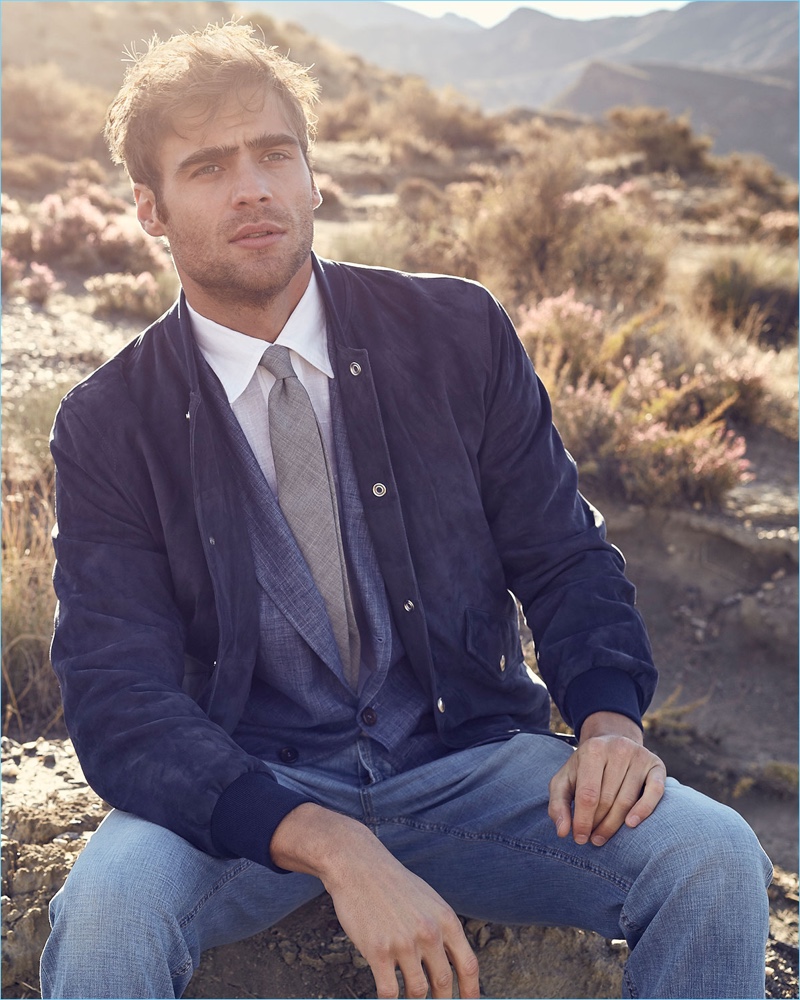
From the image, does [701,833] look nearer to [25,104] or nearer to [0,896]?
[0,896]

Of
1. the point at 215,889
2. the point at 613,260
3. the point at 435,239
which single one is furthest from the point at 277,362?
the point at 435,239

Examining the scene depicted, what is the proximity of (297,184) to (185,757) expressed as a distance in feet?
4.36

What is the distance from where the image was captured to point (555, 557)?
228 centimetres

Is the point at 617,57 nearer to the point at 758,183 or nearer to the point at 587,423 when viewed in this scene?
the point at 758,183

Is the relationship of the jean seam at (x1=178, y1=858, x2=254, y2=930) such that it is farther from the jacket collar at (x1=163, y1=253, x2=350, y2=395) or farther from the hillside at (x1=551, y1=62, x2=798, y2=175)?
the hillside at (x1=551, y1=62, x2=798, y2=175)

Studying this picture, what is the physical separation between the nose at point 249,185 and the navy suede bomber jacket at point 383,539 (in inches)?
9.0

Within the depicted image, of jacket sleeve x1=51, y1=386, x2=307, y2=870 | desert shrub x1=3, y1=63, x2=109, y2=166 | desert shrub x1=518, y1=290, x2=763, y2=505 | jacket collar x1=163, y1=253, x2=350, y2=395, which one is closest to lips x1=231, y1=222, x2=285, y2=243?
jacket collar x1=163, y1=253, x2=350, y2=395

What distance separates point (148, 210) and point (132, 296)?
6.03m

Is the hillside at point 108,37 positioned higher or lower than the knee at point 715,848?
higher

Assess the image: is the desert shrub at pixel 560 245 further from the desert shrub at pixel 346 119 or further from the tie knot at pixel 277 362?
the desert shrub at pixel 346 119

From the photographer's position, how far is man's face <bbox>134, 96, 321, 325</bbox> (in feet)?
7.45

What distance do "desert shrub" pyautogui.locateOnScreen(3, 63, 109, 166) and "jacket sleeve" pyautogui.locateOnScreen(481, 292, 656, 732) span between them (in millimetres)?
15696

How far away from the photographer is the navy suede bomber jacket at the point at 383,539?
2025 millimetres

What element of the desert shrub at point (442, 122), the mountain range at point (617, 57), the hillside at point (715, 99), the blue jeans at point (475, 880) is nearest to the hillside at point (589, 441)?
the blue jeans at point (475, 880)
